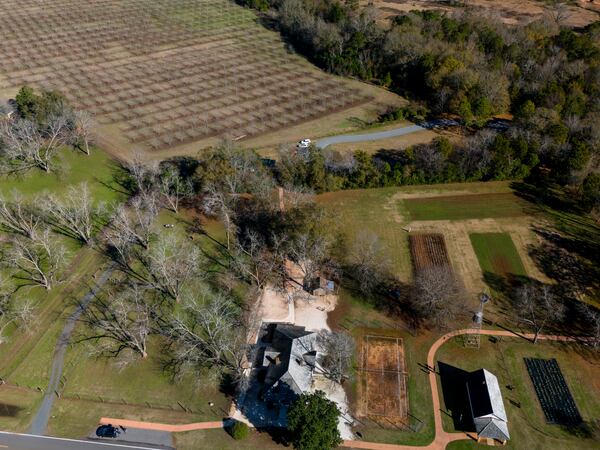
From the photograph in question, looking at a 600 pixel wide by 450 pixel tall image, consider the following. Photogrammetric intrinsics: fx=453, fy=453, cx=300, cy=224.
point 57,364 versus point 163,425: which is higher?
point 163,425

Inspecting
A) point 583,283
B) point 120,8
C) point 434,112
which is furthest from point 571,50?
point 120,8

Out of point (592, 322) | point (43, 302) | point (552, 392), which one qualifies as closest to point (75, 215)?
point (43, 302)

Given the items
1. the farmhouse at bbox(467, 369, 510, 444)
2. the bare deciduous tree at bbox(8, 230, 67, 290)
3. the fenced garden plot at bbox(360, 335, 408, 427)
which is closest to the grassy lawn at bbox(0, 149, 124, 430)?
the bare deciduous tree at bbox(8, 230, 67, 290)

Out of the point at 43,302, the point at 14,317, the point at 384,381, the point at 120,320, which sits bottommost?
the point at 43,302

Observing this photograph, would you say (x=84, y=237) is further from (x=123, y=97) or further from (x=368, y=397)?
(x=123, y=97)

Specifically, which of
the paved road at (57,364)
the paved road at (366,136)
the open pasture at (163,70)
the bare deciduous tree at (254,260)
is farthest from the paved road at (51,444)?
the paved road at (366,136)

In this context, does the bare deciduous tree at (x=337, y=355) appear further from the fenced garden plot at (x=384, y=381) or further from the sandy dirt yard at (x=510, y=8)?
the sandy dirt yard at (x=510, y=8)

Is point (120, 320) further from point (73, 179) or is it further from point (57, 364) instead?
point (73, 179)
